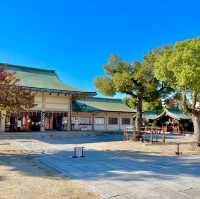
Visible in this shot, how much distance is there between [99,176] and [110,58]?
1483 centimetres

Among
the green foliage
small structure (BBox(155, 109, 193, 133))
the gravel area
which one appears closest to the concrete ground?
the gravel area

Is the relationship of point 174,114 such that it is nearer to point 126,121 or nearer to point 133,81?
point 126,121

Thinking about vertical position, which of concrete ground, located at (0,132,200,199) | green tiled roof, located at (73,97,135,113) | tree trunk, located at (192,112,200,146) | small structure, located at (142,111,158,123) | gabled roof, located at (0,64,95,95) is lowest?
concrete ground, located at (0,132,200,199)

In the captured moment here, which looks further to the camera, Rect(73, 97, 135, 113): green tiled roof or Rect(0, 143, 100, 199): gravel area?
Rect(73, 97, 135, 113): green tiled roof

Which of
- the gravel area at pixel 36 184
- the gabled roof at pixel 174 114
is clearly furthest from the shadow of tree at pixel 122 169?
the gabled roof at pixel 174 114

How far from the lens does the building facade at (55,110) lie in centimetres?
2734

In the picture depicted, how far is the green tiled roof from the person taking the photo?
1304 inches

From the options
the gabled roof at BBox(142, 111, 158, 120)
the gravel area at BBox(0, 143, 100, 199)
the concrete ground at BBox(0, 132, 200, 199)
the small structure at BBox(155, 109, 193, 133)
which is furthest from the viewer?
the gabled roof at BBox(142, 111, 158, 120)

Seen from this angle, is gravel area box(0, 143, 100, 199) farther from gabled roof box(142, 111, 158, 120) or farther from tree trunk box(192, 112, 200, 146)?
gabled roof box(142, 111, 158, 120)

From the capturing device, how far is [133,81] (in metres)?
22.4

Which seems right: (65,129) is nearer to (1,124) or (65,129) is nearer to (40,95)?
(40,95)

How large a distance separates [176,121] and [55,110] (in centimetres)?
2086

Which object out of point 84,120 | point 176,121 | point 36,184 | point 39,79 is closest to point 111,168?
point 36,184

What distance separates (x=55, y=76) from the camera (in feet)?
108
